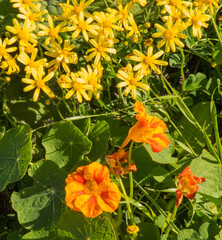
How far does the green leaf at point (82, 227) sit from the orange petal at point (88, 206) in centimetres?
16

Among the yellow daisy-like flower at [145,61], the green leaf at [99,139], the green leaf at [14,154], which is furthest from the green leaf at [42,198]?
the yellow daisy-like flower at [145,61]

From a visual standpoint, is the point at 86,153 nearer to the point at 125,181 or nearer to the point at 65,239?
the point at 125,181

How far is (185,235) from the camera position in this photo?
1.98m

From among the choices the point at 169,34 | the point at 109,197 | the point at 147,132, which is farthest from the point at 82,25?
the point at 109,197

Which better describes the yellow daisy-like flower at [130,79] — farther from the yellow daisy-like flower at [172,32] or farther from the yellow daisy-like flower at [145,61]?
the yellow daisy-like flower at [172,32]

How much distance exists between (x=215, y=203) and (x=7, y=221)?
1467 millimetres

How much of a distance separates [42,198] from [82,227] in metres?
0.33

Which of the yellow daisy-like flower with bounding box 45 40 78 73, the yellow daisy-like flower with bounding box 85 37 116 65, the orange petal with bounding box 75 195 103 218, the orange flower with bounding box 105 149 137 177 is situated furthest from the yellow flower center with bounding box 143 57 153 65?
the orange petal with bounding box 75 195 103 218

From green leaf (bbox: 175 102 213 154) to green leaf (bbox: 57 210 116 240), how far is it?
0.90 metres

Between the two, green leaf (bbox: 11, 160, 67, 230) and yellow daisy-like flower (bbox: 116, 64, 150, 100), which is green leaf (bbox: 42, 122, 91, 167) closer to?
green leaf (bbox: 11, 160, 67, 230)

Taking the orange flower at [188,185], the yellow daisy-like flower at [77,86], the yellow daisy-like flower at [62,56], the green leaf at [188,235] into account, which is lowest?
the green leaf at [188,235]

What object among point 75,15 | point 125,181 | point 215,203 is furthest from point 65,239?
point 75,15

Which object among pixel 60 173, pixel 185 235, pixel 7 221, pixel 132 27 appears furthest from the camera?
pixel 7 221

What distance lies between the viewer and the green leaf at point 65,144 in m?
2.23
